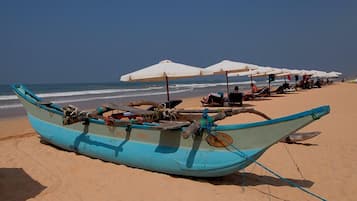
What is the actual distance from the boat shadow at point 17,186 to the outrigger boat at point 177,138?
1193mm

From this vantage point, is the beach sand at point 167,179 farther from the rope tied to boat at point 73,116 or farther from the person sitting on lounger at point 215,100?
the person sitting on lounger at point 215,100

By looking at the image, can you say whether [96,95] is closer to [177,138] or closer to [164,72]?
[164,72]

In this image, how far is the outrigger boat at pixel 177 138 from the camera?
13.7ft

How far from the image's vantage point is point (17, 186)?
15.0ft

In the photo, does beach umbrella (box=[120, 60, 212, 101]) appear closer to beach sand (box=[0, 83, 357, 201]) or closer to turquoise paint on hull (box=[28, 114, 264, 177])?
turquoise paint on hull (box=[28, 114, 264, 177])

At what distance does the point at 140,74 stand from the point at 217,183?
3.89 meters

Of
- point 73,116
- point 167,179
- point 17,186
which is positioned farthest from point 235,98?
point 17,186

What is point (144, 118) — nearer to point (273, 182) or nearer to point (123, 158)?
point (123, 158)

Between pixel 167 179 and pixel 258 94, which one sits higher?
pixel 167 179

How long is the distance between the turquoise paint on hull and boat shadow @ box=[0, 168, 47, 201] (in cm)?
115

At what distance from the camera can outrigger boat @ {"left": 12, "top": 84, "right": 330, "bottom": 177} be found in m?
4.18

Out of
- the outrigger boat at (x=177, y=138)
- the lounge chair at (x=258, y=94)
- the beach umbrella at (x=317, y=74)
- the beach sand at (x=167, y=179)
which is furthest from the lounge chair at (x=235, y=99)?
the beach umbrella at (x=317, y=74)

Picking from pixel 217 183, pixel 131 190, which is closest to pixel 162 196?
pixel 131 190

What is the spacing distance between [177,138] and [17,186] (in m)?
2.45
